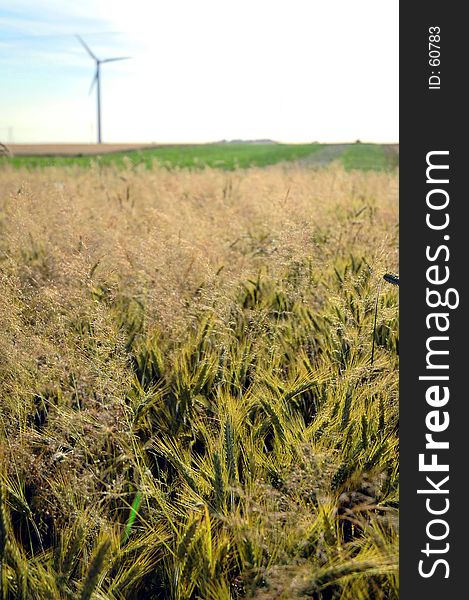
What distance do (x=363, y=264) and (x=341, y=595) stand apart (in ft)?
7.75

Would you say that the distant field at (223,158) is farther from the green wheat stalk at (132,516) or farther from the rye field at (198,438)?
the green wheat stalk at (132,516)

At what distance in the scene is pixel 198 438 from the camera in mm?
2111

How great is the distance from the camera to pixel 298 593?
1371 millimetres

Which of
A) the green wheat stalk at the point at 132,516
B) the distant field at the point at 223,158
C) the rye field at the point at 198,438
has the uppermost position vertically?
the distant field at the point at 223,158

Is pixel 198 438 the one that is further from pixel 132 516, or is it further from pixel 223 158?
pixel 223 158

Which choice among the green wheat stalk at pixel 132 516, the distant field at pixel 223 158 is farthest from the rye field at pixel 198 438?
the distant field at pixel 223 158

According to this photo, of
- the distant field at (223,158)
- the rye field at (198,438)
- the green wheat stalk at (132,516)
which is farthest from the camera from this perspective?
the distant field at (223,158)

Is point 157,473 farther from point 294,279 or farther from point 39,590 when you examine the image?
point 294,279

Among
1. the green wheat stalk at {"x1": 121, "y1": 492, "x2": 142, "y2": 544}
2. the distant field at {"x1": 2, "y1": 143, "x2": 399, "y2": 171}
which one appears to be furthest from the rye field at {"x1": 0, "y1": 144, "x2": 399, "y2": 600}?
the distant field at {"x1": 2, "y1": 143, "x2": 399, "y2": 171}

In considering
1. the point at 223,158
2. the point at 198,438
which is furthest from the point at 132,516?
the point at 223,158

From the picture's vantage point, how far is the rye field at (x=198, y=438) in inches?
60.2

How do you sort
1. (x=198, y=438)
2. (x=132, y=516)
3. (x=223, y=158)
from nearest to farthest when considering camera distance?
(x=132, y=516)
(x=198, y=438)
(x=223, y=158)

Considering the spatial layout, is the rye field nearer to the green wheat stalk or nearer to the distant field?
the green wheat stalk

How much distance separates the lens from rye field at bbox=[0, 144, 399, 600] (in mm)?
1528
